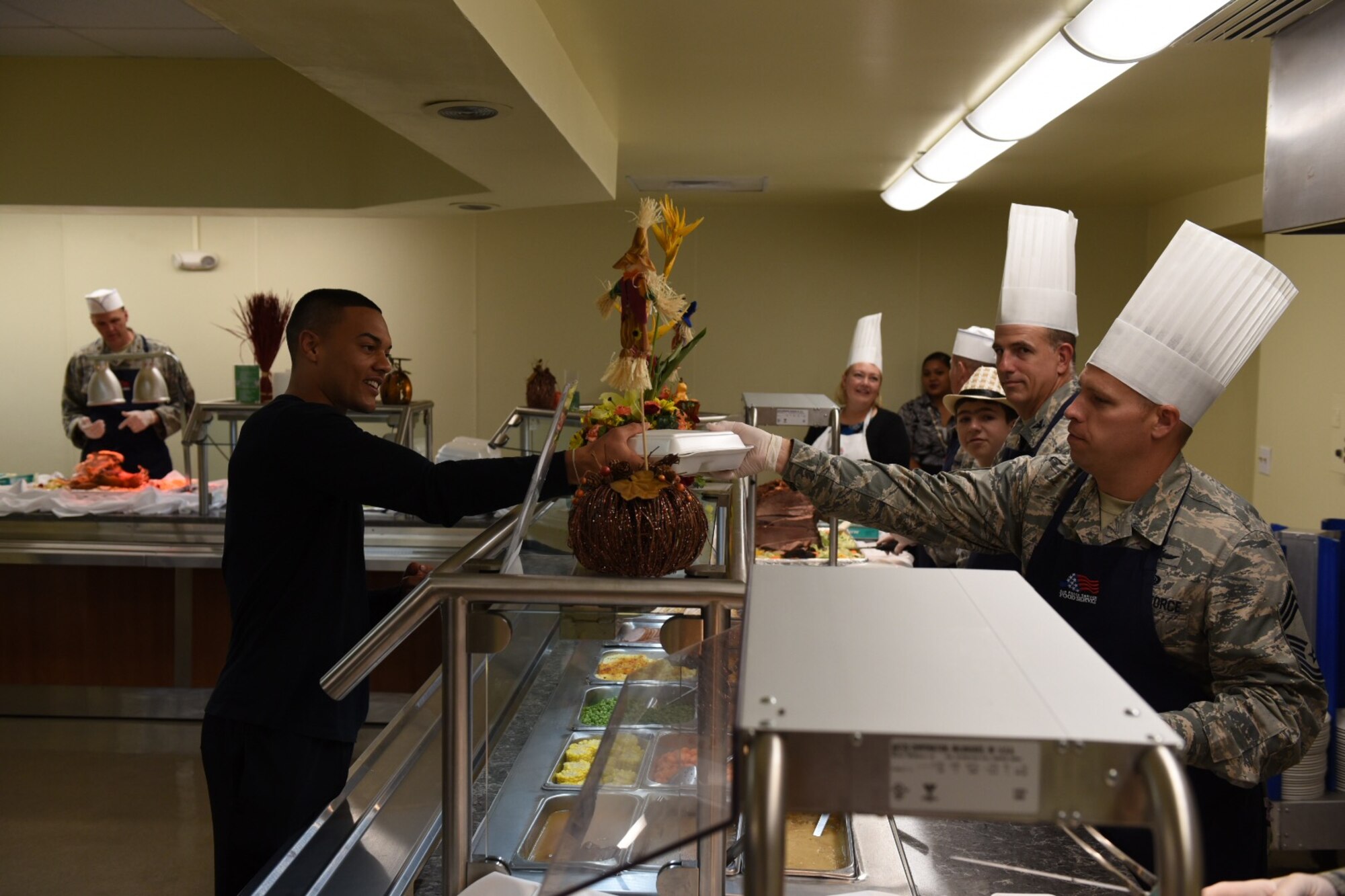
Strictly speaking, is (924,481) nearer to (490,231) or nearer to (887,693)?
(887,693)

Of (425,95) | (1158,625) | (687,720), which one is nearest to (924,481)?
(1158,625)

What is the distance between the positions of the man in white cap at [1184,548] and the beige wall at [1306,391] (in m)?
3.39

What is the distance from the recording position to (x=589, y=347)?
7.25 metres

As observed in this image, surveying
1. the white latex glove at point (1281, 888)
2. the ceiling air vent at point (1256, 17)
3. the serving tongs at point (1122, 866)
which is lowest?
the serving tongs at point (1122, 866)

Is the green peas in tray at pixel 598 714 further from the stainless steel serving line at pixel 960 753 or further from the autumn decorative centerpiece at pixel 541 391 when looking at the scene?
the autumn decorative centerpiece at pixel 541 391

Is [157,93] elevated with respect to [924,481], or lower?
elevated

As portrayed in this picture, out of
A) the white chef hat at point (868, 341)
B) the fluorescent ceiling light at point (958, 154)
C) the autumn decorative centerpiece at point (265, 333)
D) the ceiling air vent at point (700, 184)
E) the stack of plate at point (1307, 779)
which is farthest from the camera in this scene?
the ceiling air vent at point (700, 184)

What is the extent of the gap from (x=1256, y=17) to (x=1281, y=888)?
1916mm

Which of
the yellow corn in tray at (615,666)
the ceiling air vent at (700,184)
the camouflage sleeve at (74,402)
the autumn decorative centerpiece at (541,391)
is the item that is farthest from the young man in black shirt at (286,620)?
the ceiling air vent at (700,184)

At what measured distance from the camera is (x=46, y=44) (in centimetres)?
443

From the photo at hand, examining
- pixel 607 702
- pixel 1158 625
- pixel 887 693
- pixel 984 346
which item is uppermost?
pixel 984 346

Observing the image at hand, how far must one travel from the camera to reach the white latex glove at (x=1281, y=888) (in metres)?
1.04

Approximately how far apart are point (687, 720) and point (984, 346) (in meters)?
3.30

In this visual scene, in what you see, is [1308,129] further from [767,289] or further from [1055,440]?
[767,289]
